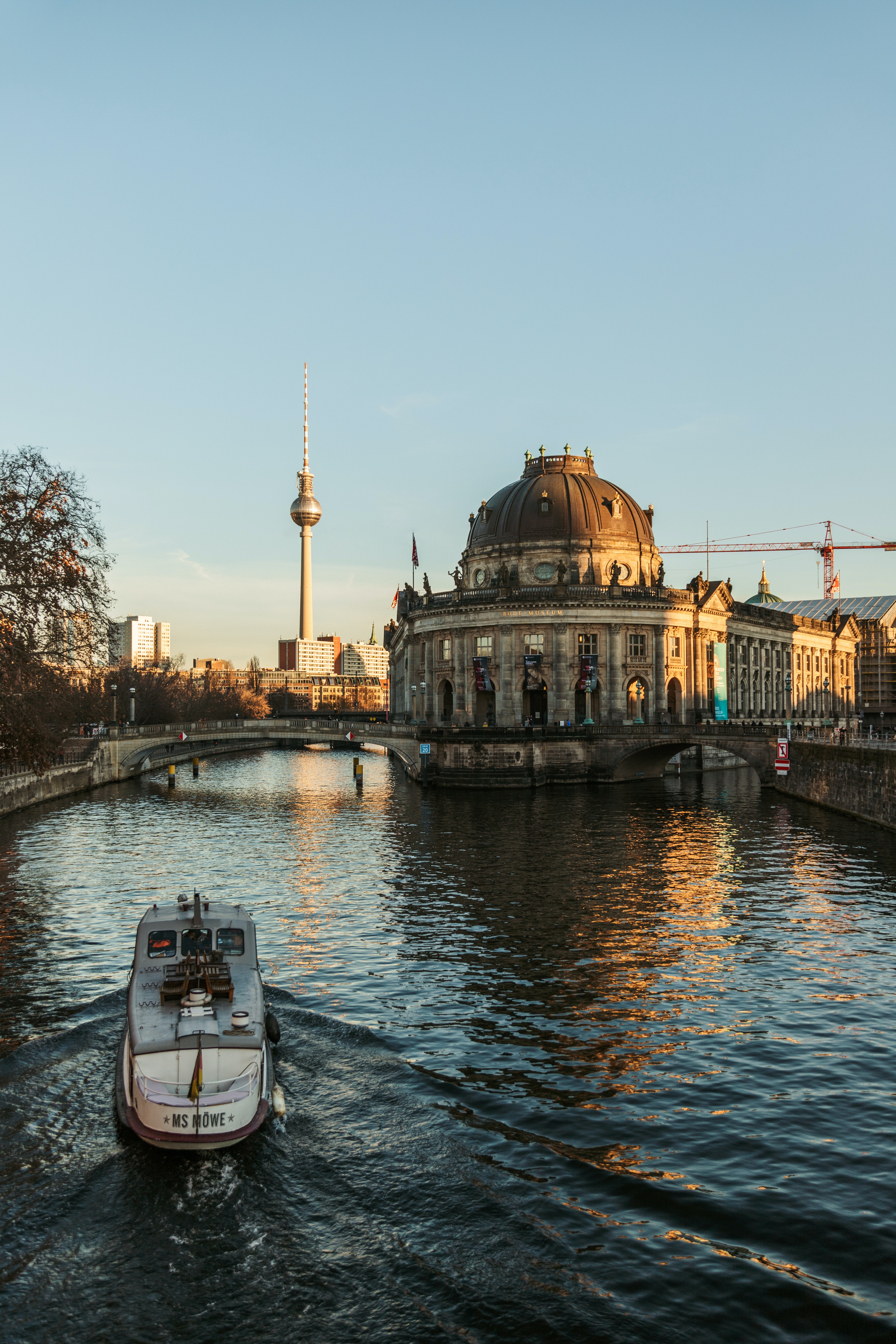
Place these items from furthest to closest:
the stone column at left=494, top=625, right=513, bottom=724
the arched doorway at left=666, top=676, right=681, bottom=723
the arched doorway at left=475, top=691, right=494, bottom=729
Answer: the arched doorway at left=666, top=676, right=681, bottom=723 → the arched doorway at left=475, top=691, right=494, bottom=729 → the stone column at left=494, top=625, right=513, bottom=724

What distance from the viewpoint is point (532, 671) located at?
107 m

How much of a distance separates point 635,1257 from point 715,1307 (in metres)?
1.57

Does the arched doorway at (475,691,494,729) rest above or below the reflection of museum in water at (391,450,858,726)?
below

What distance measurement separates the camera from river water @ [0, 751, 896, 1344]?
15.2m

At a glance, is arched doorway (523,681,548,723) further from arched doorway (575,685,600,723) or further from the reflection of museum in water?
arched doorway (575,685,600,723)

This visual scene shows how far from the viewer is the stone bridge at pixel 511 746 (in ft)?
299

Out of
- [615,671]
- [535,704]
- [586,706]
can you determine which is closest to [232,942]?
[615,671]

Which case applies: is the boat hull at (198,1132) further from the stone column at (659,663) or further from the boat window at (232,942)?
the stone column at (659,663)

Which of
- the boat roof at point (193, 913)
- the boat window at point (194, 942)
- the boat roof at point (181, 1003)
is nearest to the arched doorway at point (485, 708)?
the boat roof at point (193, 913)

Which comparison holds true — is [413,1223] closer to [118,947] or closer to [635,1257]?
[635,1257]

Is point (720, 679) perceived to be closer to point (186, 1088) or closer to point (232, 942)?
point (232, 942)

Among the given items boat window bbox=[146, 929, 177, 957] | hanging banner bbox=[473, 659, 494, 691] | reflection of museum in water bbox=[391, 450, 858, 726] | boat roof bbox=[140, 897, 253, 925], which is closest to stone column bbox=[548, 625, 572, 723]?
reflection of museum in water bbox=[391, 450, 858, 726]

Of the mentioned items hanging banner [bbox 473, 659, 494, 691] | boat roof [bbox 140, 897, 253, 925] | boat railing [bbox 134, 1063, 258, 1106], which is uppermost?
hanging banner [bbox 473, 659, 494, 691]

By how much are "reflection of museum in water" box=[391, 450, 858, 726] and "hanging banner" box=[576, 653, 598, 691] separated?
128 millimetres
